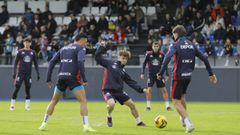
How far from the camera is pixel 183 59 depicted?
1476cm

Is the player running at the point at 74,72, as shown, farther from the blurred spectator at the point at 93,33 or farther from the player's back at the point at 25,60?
the blurred spectator at the point at 93,33

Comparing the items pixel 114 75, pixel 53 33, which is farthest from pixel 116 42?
pixel 114 75

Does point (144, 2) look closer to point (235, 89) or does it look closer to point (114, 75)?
point (235, 89)

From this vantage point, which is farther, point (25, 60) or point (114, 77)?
point (25, 60)

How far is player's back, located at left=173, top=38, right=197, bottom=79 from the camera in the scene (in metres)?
14.7

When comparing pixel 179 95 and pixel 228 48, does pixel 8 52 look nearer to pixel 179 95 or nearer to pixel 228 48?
pixel 228 48

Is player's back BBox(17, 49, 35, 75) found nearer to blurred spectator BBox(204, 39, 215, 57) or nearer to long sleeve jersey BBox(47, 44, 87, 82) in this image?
long sleeve jersey BBox(47, 44, 87, 82)

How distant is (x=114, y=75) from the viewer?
644 inches

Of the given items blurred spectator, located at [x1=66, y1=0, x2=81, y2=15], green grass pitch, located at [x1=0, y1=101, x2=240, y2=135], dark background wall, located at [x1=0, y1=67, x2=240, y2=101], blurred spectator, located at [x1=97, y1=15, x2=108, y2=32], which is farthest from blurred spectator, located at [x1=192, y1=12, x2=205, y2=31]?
green grass pitch, located at [x1=0, y1=101, x2=240, y2=135]

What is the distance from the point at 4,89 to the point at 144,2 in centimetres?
942

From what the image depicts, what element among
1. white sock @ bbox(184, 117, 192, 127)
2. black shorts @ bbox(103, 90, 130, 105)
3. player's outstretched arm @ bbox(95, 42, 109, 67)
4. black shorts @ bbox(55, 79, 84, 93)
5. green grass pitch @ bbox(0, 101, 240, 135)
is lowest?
green grass pitch @ bbox(0, 101, 240, 135)

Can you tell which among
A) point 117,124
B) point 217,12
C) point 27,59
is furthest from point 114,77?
point 217,12

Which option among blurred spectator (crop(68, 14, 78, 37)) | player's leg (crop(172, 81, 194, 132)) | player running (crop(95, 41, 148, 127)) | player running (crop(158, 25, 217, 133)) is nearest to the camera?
player's leg (crop(172, 81, 194, 132))

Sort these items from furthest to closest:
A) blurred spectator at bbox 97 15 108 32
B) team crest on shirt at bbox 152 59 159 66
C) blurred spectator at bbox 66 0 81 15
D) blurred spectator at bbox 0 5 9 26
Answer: blurred spectator at bbox 66 0 81 15
blurred spectator at bbox 0 5 9 26
blurred spectator at bbox 97 15 108 32
team crest on shirt at bbox 152 59 159 66
